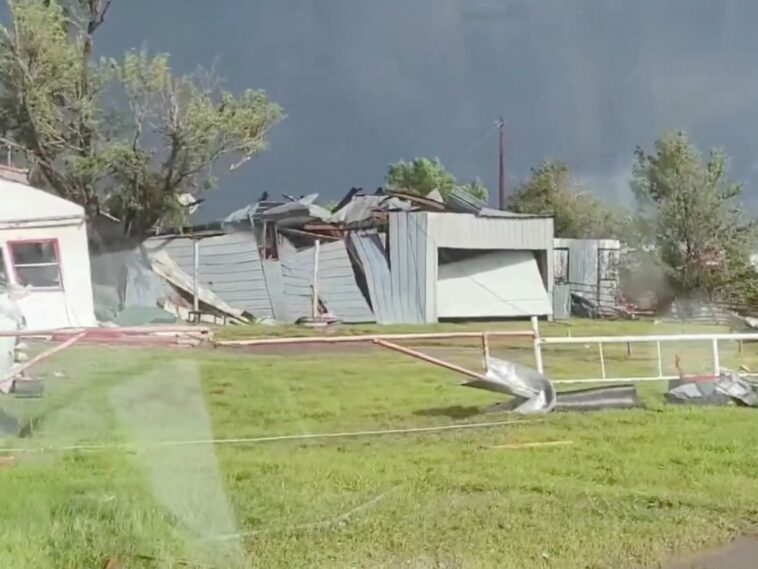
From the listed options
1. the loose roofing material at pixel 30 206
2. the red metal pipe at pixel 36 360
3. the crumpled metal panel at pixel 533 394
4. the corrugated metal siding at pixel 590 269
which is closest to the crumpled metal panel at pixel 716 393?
the crumpled metal panel at pixel 533 394

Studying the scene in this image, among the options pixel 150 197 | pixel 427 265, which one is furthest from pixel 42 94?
pixel 427 265

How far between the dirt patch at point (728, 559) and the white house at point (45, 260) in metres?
6.94

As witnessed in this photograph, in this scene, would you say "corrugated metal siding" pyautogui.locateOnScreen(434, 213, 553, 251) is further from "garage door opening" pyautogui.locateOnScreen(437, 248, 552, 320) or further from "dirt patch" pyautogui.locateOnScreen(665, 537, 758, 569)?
"dirt patch" pyautogui.locateOnScreen(665, 537, 758, 569)

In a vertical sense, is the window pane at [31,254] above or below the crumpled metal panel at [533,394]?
above

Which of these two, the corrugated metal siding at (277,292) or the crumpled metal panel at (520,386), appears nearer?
the crumpled metal panel at (520,386)

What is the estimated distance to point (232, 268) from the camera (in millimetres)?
19656

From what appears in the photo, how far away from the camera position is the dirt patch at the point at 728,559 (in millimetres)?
3736

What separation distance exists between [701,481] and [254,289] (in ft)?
50.7

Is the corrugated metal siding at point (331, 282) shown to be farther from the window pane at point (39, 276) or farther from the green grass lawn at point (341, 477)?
the green grass lawn at point (341, 477)

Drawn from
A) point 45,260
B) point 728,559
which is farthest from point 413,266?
point 728,559

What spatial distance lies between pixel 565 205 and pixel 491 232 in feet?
48.7

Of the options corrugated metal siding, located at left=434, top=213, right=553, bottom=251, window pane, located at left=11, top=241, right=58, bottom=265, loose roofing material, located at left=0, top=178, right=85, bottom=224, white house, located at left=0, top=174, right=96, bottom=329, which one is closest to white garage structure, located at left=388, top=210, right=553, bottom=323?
corrugated metal siding, located at left=434, top=213, right=553, bottom=251

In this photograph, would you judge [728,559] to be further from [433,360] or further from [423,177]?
[423,177]

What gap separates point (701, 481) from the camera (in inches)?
194
